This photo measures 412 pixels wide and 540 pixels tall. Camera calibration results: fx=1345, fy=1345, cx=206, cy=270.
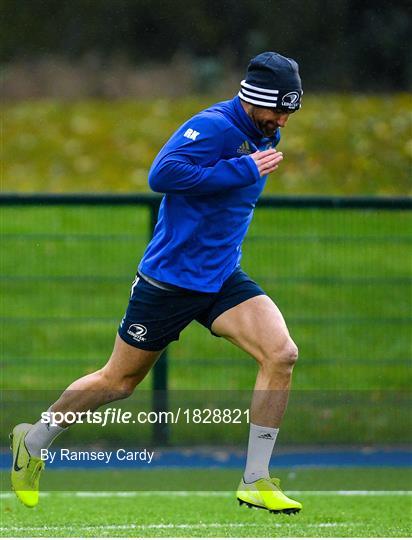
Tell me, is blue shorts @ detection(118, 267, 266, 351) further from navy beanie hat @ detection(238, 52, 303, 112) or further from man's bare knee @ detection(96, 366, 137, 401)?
navy beanie hat @ detection(238, 52, 303, 112)

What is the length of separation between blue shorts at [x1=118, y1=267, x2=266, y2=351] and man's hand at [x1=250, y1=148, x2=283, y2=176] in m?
0.68

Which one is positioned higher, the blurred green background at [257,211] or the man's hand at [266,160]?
the man's hand at [266,160]

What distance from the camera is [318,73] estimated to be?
23.3 meters

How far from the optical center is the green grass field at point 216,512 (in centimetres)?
735

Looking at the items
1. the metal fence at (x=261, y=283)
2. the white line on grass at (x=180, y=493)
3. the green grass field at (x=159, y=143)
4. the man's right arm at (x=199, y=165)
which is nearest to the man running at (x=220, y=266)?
the man's right arm at (x=199, y=165)

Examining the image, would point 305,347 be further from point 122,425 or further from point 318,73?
point 318,73

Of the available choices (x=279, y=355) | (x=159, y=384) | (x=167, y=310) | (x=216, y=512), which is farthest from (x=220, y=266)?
(x=159, y=384)

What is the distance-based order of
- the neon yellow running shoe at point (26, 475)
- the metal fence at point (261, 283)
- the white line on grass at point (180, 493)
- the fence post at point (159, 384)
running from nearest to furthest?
the neon yellow running shoe at point (26, 475) → the white line on grass at point (180, 493) → the fence post at point (159, 384) → the metal fence at point (261, 283)

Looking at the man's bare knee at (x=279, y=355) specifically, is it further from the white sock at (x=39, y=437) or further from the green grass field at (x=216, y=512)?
the white sock at (x=39, y=437)

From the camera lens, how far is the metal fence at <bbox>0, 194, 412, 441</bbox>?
11.3 m

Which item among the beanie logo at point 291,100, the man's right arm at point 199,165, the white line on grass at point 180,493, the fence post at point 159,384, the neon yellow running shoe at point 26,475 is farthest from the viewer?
the fence post at point 159,384

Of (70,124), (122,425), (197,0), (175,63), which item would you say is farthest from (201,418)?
(197,0)

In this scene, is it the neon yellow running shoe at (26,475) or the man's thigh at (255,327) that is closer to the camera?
the man's thigh at (255,327)

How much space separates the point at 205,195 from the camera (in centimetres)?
696
